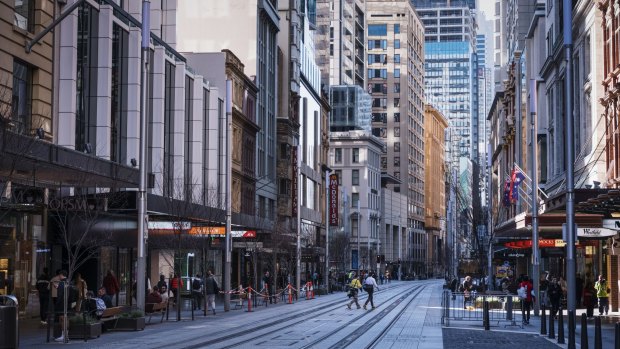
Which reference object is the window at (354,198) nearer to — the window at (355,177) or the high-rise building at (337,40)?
the window at (355,177)

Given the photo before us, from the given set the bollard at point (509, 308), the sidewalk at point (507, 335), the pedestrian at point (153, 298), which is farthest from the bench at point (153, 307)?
the bollard at point (509, 308)

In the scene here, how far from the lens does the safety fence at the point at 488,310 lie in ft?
128

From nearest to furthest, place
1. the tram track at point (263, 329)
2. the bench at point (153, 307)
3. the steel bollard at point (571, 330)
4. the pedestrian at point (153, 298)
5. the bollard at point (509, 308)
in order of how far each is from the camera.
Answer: the steel bollard at point (571, 330), the tram track at point (263, 329), the bollard at point (509, 308), the bench at point (153, 307), the pedestrian at point (153, 298)

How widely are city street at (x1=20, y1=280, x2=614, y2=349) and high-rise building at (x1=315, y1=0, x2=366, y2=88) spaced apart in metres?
114

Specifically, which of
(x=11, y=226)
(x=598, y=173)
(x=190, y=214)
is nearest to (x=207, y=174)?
(x=190, y=214)

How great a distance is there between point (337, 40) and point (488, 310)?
13153 centimetres

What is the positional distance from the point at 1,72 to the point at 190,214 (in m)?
14.3

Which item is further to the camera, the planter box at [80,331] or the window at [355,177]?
the window at [355,177]

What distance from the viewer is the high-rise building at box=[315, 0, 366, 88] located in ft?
534

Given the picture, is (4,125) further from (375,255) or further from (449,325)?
(375,255)

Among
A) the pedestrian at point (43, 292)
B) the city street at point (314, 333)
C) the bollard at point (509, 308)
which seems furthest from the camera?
the bollard at point (509, 308)

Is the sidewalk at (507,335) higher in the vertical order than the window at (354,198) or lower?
lower

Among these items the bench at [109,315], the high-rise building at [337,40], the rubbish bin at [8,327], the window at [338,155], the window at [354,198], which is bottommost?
the bench at [109,315]

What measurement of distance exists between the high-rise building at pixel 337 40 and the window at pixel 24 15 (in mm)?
120216
